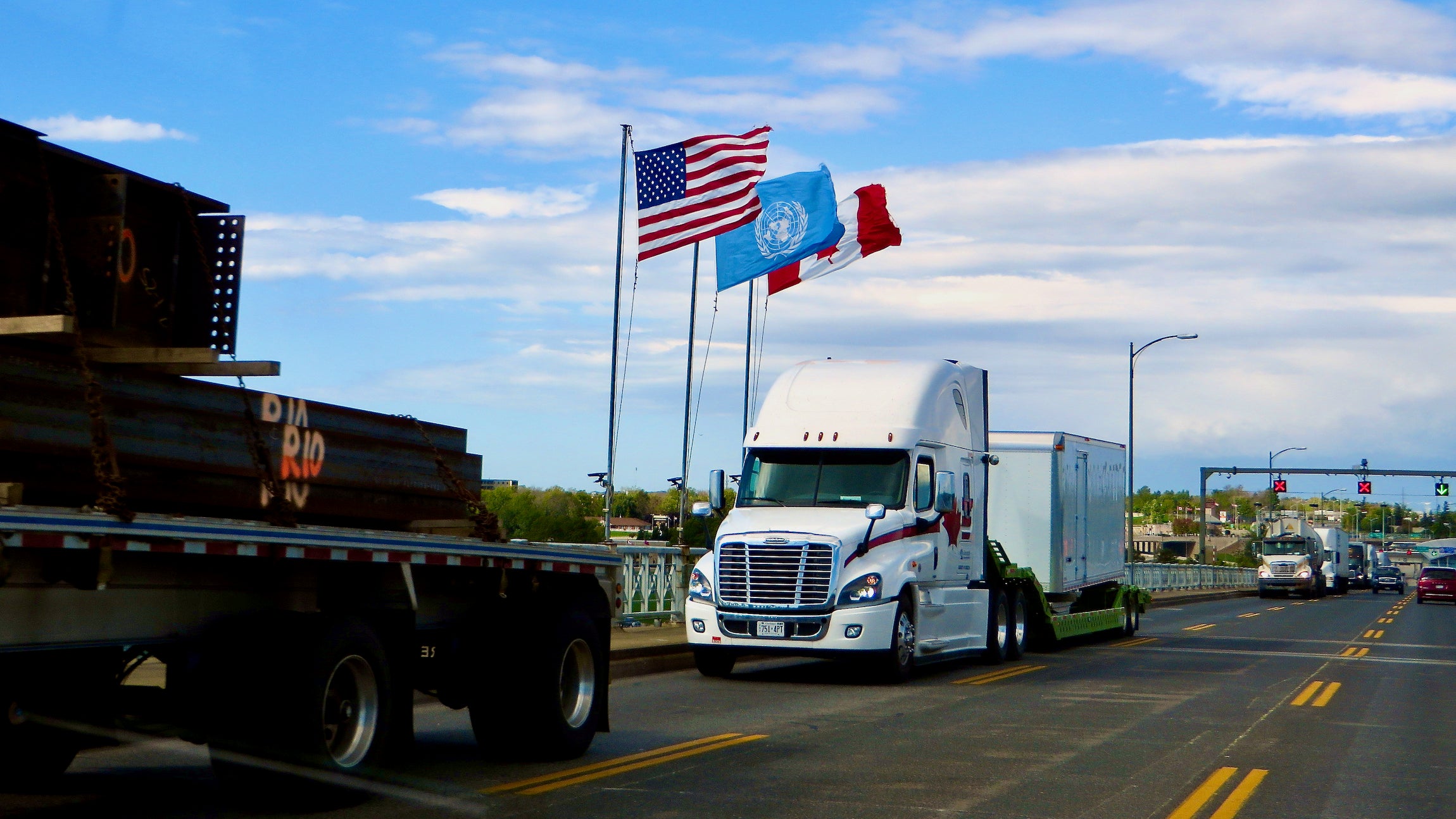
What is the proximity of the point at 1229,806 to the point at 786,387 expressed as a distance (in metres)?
10.3

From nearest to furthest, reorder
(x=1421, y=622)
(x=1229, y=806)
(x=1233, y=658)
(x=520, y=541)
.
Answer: (x=1229, y=806), (x=520, y=541), (x=1233, y=658), (x=1421, y=622)

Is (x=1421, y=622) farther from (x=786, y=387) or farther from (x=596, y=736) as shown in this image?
(x=596, y=736)

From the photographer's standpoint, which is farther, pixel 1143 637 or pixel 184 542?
pixel 1143 637

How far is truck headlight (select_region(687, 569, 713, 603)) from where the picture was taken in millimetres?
16812

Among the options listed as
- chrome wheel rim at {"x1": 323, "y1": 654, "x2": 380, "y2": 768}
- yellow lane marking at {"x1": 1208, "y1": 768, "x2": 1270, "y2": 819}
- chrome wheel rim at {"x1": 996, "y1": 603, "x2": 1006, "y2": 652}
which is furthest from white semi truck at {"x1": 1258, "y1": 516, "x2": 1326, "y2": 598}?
chrome wheel rim at {"x1": 323, "y1": 654, "x2": 380, "y2": 768}

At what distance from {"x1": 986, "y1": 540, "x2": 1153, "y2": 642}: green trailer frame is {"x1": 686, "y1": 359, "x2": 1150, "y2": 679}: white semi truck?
0.93 metres

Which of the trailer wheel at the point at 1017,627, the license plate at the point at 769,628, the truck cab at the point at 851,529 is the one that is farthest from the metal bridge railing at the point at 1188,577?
the license plate at the point at 769,628

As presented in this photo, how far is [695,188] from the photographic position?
79.0 ft

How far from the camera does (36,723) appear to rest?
7.96 meters

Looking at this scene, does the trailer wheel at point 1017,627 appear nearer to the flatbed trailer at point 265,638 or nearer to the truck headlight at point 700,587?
the truck headlight at point 700,587

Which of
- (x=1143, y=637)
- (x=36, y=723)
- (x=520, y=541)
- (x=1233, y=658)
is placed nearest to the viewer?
(x=36, y=723)

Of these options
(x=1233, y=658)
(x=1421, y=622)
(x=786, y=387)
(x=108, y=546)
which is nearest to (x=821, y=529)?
(x=786, y=387)

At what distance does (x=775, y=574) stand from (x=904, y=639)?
1811mm

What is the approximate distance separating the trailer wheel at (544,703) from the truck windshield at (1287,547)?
203ft
